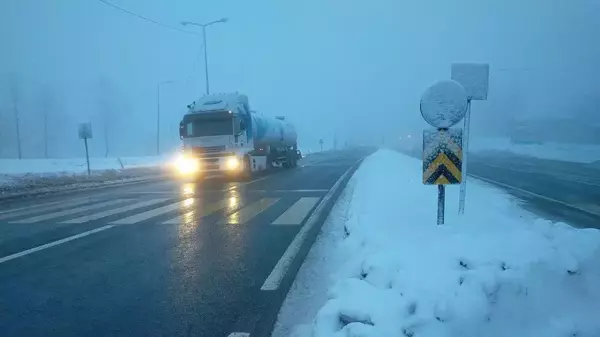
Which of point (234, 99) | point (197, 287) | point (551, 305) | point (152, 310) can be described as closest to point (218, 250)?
point (197, 287)

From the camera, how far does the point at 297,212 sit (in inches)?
408

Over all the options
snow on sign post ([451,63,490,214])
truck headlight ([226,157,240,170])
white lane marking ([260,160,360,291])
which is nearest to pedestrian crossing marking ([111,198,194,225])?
white lane marking ([260,160,360,291])

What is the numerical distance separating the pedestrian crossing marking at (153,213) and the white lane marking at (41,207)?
3380 millimetres

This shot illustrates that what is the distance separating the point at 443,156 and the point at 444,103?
715mm

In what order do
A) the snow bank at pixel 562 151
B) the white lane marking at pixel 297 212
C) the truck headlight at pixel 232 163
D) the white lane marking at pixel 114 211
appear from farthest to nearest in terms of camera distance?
the snow bank at pixel 562 151 → the truck headlight at pixel 232 163 → the white lane marking at pixel 114 211 → the white lane marking at pixel 297 212

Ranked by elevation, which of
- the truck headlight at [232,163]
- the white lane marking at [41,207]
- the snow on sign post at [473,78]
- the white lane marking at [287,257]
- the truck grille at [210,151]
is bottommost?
the white lane marking at [41,207]

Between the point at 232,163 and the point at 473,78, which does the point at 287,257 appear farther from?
the point at 232,163

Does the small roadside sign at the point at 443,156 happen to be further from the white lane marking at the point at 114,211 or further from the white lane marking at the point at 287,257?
the white lane marking at the point at 114,211

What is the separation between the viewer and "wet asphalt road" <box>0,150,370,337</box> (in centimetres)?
399

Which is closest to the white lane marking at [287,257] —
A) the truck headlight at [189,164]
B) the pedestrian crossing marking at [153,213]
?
the pedestrian crossing marking at [153,213]

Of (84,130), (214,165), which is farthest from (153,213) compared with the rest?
(84,130)

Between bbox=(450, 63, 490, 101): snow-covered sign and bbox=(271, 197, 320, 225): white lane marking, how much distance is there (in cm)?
424

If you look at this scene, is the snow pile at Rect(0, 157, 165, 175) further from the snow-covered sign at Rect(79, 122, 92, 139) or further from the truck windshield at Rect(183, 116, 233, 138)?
the truck windshield at Rect(183, 116, 233, 138)

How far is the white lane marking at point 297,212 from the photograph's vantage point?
910cm
